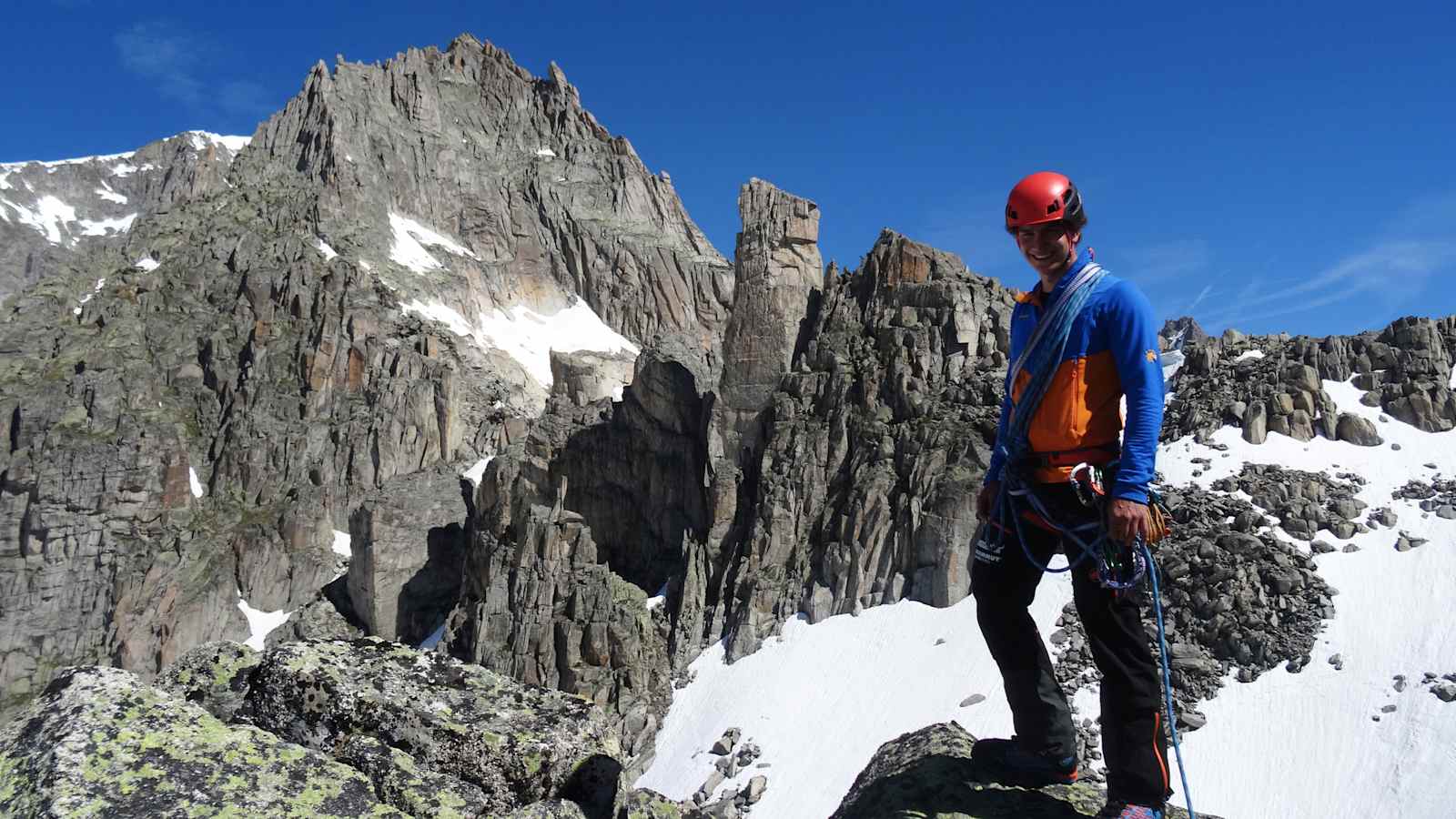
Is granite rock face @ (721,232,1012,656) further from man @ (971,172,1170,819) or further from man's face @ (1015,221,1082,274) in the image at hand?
man's face @ (1015,221,1082,274)

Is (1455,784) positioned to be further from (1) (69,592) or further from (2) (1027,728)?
(1) (69,592)

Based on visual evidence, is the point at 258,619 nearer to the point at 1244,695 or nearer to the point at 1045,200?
the point at 1244,695

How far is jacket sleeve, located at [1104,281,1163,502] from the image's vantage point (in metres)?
5.45

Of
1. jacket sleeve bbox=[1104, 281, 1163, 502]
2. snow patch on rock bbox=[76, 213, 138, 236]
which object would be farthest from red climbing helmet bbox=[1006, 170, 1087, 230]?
snow patch on rock bbox=[76, 213, 138, 236]

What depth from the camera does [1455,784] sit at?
26781 mm

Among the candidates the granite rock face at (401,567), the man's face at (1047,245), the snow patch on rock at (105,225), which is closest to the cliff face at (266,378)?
the granite rock face at (401,567)

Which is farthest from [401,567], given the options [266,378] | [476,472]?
[266,378]

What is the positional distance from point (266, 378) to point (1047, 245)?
324 feet

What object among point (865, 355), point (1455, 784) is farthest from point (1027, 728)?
point (865, 355)

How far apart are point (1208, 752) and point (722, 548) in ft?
111

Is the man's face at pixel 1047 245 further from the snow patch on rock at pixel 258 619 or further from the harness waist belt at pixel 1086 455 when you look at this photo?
the snow patch on rock at pixel 258 619

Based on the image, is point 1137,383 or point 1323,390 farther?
point 1323,390

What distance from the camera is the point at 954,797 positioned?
5898mm

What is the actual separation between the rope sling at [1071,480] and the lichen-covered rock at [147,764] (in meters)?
4.41
